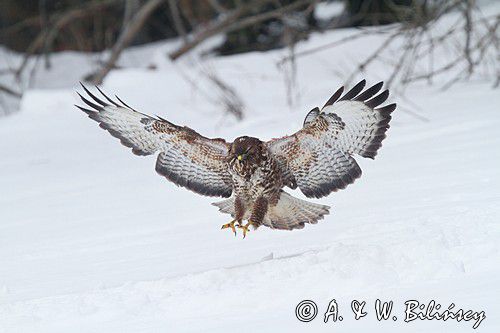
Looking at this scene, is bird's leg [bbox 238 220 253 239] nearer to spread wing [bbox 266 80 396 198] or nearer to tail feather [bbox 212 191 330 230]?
tail feather [bbox 212 191 330 230]

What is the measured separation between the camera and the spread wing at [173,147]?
15.7 ft

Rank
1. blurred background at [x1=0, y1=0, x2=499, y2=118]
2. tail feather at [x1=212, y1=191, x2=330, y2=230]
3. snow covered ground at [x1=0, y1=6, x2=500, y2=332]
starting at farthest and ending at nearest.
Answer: blurred background at [x1=0, y1=0, x2=499, y2=118] < tail feather at [x1=212, y1=191, x2=330, y2=230] < snow covered ground at [x1=0, y1=6, x2=500, y2=332]

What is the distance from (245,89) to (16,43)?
20.9 feet

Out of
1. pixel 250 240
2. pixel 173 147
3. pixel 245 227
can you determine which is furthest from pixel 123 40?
pixel 245 227

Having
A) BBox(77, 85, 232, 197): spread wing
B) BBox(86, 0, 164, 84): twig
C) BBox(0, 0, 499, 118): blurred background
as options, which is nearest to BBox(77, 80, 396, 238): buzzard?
BBox(77, 85, 232, 197): spread wing

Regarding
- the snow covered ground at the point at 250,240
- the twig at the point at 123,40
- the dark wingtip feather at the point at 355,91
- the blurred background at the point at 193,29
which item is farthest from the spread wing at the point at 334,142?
the twig at the point at 123,40

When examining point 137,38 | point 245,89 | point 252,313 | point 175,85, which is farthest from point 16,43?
point 252,313

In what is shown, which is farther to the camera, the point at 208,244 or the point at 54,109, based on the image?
the point at 54,109

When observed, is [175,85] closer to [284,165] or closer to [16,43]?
[16,43]

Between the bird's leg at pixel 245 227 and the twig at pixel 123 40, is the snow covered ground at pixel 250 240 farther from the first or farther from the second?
the twig at pixel 123 40

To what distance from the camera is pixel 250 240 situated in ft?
16.4

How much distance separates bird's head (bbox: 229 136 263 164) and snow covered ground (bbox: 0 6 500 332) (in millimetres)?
505

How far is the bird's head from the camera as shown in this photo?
461 cm

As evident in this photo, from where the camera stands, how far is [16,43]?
15.2 metres
